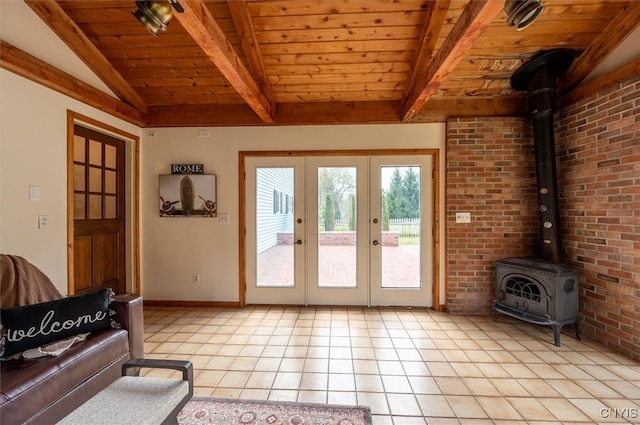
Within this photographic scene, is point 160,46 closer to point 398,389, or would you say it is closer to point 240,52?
point 240,52

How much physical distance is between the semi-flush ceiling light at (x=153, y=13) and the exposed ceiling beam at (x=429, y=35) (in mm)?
2132

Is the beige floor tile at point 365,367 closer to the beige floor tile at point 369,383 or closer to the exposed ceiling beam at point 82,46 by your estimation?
the beige floor tile at point 369,383

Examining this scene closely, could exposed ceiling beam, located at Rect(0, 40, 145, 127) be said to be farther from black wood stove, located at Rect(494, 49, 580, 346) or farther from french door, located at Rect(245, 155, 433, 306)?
black wood stove, located at Rect(494, 49, 580, 346)

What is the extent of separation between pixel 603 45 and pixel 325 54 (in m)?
2.69

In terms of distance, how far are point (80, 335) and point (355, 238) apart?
2.84 metres

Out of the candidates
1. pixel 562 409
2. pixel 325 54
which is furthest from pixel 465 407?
pixel 325 54

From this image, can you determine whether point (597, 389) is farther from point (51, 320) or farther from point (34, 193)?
point (34, 193)

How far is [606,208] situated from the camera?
269 cm

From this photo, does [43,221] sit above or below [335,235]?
above

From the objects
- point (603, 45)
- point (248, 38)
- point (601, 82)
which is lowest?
point (601, 82)

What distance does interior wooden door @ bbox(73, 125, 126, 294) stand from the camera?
121 inches

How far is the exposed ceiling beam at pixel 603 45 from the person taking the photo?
8.07 ft

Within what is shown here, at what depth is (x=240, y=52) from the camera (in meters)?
2.96

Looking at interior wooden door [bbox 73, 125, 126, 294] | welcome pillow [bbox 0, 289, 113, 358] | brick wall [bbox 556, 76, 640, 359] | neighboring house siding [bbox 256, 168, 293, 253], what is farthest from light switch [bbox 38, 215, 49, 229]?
brick wall [bbox 556, 76, 640, 359]
